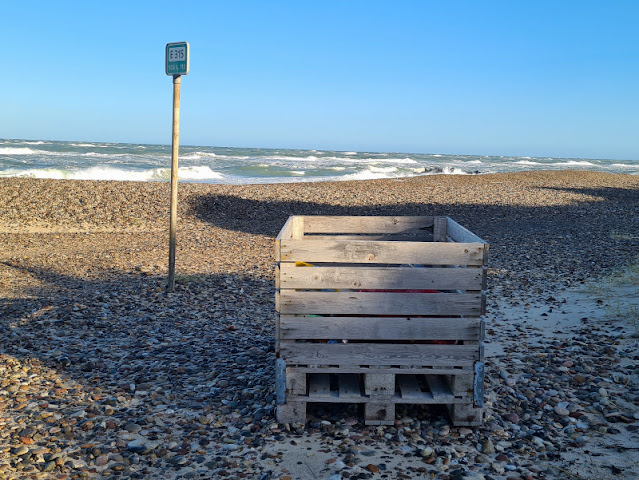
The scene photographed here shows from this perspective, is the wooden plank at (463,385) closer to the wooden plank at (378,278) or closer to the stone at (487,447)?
the stone at (487,447)

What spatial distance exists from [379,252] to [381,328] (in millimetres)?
532

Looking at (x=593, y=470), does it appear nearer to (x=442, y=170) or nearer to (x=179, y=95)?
(x=179, y=95)

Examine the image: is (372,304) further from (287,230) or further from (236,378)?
(236,378)

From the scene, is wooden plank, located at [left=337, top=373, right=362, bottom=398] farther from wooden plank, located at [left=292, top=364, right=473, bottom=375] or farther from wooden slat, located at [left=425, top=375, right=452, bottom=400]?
wooden slat, located at [left=425, top=375, right=452, bottom=400]

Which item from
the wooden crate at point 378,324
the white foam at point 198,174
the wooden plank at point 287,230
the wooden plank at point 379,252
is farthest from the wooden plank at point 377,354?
the white foam at point 198,174

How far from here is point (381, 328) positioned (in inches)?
149

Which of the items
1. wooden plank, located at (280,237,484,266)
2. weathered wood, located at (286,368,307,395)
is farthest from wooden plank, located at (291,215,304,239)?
weathered wood, located at (286,368,307,395)

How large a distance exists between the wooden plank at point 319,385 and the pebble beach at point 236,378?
9.2 inches

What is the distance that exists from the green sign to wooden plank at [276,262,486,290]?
428cm

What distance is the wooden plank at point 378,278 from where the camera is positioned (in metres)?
3.79

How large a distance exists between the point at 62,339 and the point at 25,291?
243cm

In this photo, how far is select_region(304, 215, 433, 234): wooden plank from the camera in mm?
5660

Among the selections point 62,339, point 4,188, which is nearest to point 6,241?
point 4,188

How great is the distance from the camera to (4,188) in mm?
16375
